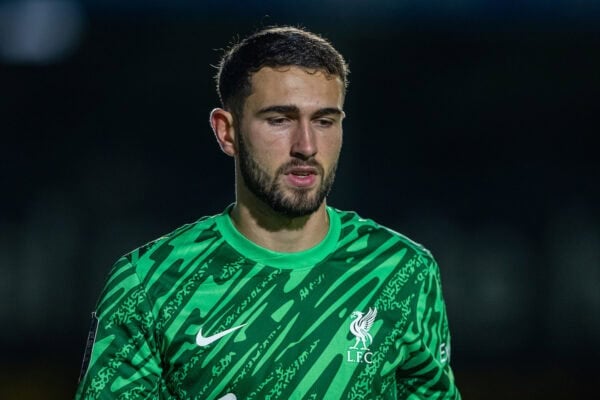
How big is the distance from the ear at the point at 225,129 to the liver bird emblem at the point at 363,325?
0.56m

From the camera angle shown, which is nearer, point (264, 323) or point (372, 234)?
point (264, 323)

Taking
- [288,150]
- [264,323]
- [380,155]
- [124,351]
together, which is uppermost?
[380,155]

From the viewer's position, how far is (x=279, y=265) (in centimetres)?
295

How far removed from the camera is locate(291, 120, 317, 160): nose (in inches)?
111

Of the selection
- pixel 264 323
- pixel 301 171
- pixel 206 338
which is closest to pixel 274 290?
pixel 264 323

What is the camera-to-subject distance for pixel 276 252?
296 cm

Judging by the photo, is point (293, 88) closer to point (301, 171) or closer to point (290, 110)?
point (290, 110)

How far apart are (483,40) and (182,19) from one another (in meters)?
2.16

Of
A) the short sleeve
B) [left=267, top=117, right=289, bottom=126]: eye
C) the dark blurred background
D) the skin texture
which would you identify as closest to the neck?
the skin texture

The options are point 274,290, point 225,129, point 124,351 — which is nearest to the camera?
point 124,351

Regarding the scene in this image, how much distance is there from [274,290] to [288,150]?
38 cm

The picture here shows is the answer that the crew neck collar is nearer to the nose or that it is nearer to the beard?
the beard

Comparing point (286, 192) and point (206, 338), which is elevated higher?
point (286, 192)

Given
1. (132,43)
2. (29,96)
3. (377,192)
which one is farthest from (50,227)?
(377,192)
